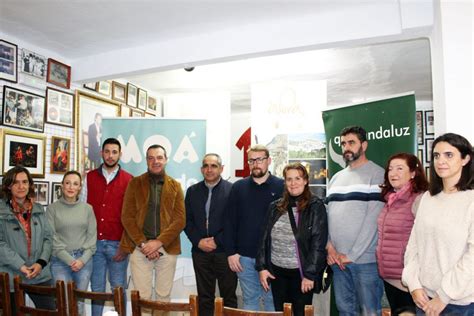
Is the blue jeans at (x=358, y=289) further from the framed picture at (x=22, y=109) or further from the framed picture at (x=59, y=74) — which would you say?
the framed picture at (x=59, y=74)

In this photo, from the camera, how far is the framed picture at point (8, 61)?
12.4ft

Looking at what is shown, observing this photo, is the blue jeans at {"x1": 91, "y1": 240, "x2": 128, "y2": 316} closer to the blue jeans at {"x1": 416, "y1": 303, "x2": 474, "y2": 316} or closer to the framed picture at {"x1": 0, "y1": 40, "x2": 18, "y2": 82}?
the framed picture at {"x1": 0, "y1": 40, "x2": 18, "y2": 82}

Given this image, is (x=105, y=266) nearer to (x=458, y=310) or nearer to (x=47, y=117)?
(x=47, y=117)

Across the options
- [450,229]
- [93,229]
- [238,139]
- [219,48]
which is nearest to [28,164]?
[93,229]

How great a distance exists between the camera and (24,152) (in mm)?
3963

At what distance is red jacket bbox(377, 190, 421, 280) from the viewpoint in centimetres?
253

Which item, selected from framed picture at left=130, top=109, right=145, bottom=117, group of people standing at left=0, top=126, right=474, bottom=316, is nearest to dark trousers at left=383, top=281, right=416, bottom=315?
group of people standing at left=0, top=126, right=474, bottom=316

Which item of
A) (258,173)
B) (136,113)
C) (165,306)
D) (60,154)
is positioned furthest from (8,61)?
(165,306)

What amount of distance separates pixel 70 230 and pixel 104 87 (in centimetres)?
229

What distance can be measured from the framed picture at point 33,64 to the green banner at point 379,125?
2.74m

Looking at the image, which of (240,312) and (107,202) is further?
(107,202)

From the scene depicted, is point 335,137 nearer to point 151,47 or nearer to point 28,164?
point 151,47

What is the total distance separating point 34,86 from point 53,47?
18.3 inches

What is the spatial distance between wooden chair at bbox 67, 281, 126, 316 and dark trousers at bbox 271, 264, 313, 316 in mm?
1193
